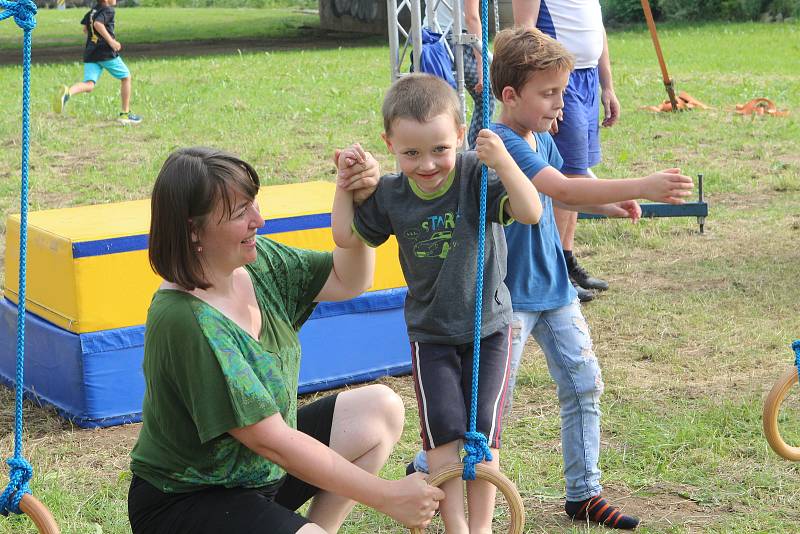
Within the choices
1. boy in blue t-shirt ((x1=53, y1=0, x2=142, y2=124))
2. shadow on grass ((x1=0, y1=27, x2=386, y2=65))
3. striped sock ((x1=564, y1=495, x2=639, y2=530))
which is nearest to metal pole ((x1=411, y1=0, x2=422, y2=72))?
striped sock ((x1=564, y1=495, x2=639, y2=530))

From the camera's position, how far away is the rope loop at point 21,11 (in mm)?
2635

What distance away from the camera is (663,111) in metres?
11.3

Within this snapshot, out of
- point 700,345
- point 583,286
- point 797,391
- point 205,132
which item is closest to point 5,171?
point 205,132

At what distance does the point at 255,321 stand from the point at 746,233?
198 inches

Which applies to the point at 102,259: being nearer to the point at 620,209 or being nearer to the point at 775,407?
the point at 620,209

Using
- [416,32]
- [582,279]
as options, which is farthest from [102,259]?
[416,32]

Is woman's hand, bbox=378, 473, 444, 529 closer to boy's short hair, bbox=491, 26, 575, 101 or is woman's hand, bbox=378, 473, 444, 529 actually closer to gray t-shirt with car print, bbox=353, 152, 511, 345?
gray t-shirt with car print, bbox=353, 152, 511, 345

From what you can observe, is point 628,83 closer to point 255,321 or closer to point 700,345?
point 700,345

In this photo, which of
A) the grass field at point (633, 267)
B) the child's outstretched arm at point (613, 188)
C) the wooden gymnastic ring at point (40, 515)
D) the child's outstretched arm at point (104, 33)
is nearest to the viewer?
the wooden gymnastic ring at point (40, 515)

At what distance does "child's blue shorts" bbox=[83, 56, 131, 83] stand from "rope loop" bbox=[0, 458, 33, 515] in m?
9.25

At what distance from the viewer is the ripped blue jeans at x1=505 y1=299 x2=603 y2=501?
324cm

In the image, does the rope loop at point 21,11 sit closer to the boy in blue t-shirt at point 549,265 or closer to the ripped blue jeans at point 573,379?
the boy in blue t-shirt at point 549,265

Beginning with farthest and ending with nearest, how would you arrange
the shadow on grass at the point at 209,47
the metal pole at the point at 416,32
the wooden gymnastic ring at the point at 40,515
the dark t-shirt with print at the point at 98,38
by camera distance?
the shadow on grass at the point at 209,47, the dark t-shirt with print at the point at 98,38, the metal pole at the point at 416,32, the wooden gymnastic ring at the point at 40,515

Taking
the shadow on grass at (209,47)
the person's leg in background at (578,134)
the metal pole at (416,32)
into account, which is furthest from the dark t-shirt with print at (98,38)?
the person's leg in background at (578,134)
